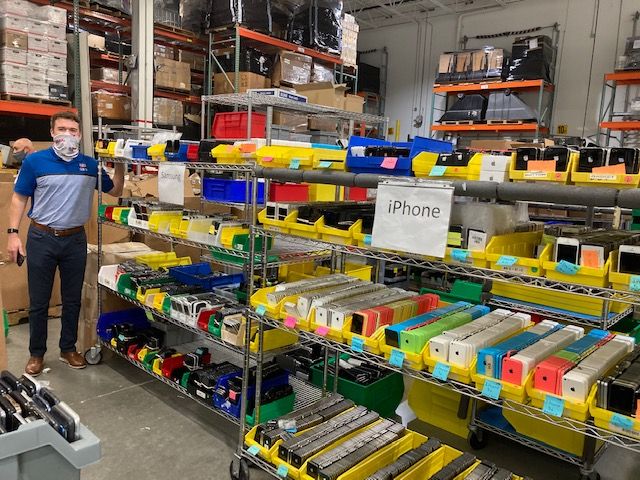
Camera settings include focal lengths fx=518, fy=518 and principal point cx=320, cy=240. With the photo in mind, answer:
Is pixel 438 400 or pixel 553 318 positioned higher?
pixel 553 318

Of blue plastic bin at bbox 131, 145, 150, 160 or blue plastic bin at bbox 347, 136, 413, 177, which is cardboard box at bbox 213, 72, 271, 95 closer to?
blue plastic bin at bbox 131, 145, 150, 160

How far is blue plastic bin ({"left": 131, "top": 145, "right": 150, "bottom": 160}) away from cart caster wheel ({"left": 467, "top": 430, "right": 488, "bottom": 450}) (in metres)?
2.89

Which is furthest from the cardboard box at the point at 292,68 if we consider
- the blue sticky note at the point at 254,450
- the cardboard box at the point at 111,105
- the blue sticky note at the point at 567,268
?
the blue sticky note at the point at 567,268

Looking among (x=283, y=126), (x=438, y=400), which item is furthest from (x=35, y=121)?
(x=438, y=400)

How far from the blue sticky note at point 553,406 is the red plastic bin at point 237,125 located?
469cm

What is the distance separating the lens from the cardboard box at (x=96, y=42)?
7.16 m

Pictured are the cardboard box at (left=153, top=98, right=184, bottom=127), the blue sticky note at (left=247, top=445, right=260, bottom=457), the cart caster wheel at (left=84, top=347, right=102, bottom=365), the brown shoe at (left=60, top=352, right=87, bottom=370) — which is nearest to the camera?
the blue sticky note at (left=247, top=445, right=260, bottom=457)

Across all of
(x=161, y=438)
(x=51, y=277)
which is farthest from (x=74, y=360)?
(x=161, y=438)

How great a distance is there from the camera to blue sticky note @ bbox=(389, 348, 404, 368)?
2006mm

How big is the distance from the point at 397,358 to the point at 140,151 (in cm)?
268

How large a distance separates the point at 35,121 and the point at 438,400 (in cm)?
641

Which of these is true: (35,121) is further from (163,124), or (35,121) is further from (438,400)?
(438,400)

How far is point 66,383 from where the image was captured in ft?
12.2

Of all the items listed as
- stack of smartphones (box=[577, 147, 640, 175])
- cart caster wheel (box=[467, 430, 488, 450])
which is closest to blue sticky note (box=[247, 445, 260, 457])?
cart caster wheel (box=[467, 430, 488, 450])
